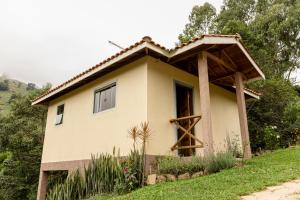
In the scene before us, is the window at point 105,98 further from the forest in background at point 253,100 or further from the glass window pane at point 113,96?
the forest in background at point 253,100

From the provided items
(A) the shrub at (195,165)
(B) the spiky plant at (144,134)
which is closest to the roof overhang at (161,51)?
(B) the spiky plant at (144,134)

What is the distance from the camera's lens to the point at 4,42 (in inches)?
2862

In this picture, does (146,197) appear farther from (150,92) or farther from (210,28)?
(210,28)

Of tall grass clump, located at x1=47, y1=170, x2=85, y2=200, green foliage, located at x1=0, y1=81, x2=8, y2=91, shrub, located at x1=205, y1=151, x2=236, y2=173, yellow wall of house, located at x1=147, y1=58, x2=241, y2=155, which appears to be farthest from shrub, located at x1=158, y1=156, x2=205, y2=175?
green foliage, located at x1=0, y1=81, x2=8, y2=91

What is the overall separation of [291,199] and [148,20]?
25.4 meters

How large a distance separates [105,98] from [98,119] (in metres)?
0.84

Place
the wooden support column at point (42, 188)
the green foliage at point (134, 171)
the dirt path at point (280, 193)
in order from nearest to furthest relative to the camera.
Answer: the dirt path at point (280, 193) → the green foliage at point (134, 171) → the wooden support column at point (42, 188)

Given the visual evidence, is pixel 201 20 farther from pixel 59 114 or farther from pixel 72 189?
pixel 72 189

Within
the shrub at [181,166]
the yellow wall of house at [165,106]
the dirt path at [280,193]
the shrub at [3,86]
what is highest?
the shrub at [3,86]

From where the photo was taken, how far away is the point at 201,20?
89.6 ft

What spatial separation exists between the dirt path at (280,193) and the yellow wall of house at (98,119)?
398 centimetres

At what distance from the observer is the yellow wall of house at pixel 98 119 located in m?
7.94

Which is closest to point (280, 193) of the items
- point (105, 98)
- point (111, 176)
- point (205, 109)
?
point (205, 109)

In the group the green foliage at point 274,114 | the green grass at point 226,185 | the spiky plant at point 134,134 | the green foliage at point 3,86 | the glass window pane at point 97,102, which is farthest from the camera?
the green foliage at point 3,86
